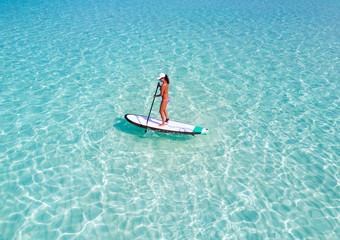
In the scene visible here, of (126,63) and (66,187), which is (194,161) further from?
(126,63)

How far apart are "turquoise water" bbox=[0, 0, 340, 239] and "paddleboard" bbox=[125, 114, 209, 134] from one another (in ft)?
1.84

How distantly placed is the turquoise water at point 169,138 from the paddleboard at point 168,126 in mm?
560

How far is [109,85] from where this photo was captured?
1532 cm

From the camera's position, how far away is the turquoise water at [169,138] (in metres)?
8.15

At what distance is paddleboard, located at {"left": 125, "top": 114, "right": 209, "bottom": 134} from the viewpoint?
35.6ft

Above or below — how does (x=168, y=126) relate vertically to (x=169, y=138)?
above

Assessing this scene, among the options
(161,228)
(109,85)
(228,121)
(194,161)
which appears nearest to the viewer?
(161,228)

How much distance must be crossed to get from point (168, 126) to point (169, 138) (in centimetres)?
57

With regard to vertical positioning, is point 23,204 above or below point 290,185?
below

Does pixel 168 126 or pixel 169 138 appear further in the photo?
pixel 169 138

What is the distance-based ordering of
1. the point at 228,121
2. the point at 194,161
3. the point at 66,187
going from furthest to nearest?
the point at 228,121 → the point at 194,161 → the point at 66,187

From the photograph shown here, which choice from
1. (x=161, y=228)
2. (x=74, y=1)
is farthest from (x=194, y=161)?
(x=74, y=1)

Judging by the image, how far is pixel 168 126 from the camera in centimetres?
1114

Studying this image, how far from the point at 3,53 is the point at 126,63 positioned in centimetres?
914
